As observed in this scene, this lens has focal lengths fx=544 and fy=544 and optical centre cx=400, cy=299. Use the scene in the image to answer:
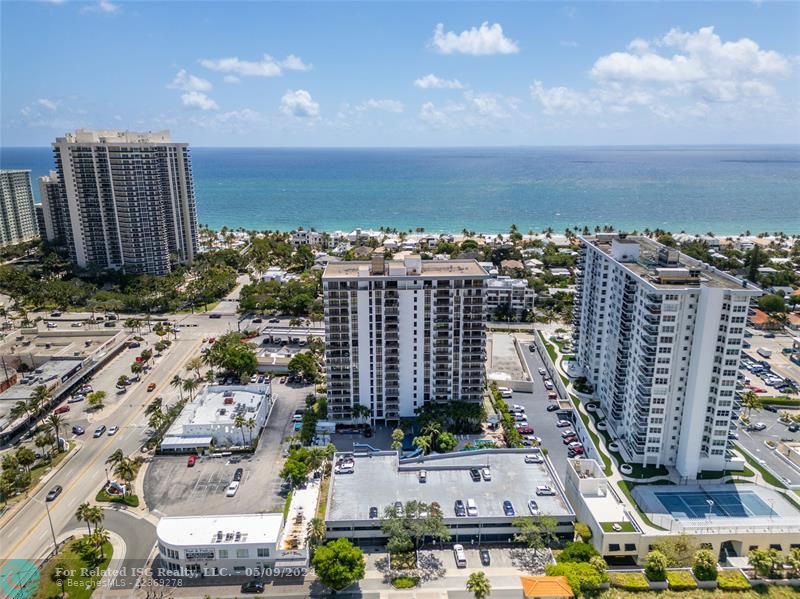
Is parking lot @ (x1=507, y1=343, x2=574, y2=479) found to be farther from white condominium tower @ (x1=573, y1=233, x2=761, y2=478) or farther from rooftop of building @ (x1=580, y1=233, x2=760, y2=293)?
rooftop of building @ (x1=580, y1=233, x2=760, y2=293)

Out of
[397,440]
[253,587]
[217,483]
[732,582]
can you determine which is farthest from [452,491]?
[217,483]

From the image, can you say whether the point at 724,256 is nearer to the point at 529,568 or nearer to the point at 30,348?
the point at 529,568

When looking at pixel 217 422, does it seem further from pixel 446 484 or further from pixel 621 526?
pixel 621 526

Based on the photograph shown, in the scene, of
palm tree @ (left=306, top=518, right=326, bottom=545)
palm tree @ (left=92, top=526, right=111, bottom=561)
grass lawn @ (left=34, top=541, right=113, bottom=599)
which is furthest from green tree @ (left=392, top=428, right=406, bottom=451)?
palm tree @ (left=92, top=526, right=111, bottom=561)

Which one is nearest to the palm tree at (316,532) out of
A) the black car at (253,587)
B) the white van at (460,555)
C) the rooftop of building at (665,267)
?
the black car at (253,587)

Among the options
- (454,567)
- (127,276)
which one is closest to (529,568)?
(454,567)
